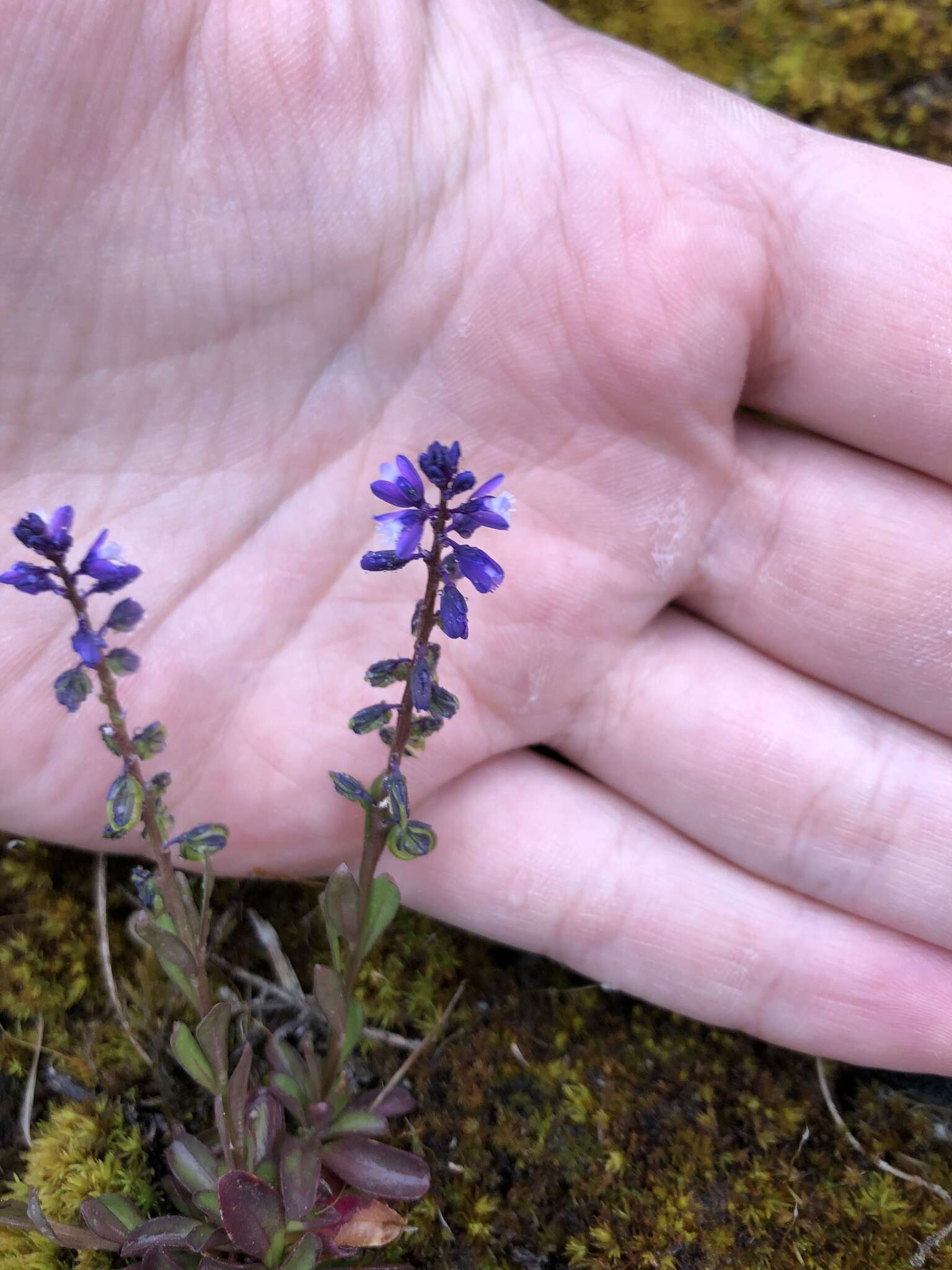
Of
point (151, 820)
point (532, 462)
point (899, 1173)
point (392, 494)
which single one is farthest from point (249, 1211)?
point (532, 462)

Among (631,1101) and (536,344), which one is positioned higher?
(536,344)

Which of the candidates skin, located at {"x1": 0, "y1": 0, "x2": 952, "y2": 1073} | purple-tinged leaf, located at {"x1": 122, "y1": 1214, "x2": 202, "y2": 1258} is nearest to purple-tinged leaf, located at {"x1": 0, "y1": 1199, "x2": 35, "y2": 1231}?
purple-tinged leaf, located at {"x1": 122, "y1": 1214, "x2": 202, "y2": 1258}

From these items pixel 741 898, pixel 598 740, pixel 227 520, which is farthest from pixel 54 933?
A: pixel 741 898

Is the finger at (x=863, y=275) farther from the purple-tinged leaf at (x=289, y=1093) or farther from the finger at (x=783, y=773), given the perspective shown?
the purple-tinged leaf at (x=289, y=1093)

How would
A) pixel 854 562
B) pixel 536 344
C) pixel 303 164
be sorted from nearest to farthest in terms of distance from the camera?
pixel 303 164 < pixel 536 344 < pixel 854 562

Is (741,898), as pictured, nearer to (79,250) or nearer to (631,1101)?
(631,1101)

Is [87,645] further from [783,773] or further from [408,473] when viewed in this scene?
[783,773]

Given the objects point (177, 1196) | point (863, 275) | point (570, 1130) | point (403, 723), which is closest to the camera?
point (403, 723)
